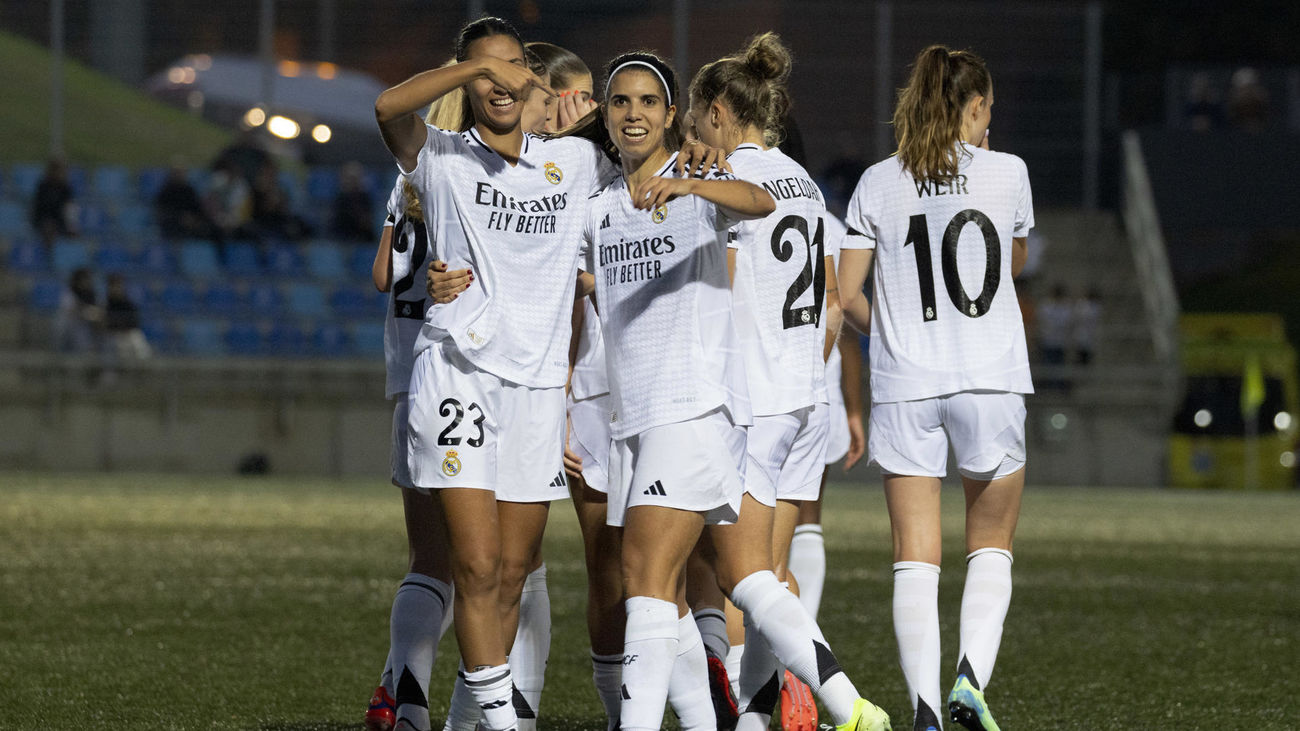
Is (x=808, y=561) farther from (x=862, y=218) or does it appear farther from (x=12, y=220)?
(x=12, y=220)

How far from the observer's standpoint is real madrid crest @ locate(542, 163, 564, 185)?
4645mm

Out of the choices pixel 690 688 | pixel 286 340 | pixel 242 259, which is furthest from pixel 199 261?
pixel 690 688

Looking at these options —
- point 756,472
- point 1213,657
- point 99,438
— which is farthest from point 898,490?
point 99,438

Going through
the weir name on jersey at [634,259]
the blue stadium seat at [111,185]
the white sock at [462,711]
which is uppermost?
the blue stadium seat at [111,185]

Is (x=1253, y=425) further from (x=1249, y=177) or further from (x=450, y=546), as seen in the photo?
(x=450, y=546)

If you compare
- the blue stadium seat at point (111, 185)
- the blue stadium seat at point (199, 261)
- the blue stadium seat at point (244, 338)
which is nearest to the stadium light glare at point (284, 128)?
the blue stadium seat at point (244, 338)

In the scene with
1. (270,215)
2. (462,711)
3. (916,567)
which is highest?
(270,215)

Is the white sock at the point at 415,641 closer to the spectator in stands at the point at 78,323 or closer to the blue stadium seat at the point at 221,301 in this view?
the spectator in stands at the point at 78,323

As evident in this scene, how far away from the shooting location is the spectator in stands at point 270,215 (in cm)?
2384

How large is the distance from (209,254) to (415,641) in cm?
1938

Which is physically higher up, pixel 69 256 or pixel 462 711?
pixel 69 256

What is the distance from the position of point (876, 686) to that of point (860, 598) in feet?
9.66

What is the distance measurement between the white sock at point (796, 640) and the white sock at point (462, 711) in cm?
78

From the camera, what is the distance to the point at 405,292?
5195 mm
